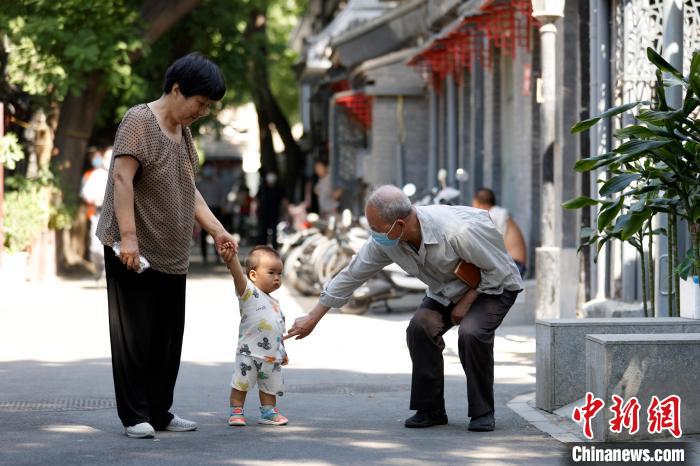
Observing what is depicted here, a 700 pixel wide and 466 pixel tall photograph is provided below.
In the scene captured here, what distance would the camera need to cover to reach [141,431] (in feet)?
26.3

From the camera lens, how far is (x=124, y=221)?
26.0 ft

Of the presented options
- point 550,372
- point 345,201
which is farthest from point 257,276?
point 345,201

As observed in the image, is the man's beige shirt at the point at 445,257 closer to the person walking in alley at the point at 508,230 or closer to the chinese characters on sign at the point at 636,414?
the chinese characters on sign at the point at 636,414

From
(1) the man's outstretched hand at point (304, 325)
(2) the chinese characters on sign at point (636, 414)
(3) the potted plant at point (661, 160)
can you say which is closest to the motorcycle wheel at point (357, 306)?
(3) the potted plant at point (661, 160)

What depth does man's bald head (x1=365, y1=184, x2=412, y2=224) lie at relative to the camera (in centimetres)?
816

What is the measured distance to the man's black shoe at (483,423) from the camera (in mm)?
8367

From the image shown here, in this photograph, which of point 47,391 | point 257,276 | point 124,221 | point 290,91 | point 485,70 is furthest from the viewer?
point 290,91

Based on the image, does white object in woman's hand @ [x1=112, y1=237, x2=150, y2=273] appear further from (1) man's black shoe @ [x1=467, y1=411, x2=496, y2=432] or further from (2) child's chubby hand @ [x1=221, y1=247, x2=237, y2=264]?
(1) man's black shoe @ [x1=467, y1=411, x2=496, y2=432]

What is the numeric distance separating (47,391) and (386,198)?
3.32 m

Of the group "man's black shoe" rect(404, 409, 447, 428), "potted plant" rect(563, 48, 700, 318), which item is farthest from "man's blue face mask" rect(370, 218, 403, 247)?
"potted plant" rect(563, 48, 700, 318)

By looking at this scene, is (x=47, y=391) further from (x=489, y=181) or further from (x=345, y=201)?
(x=345, y=201)

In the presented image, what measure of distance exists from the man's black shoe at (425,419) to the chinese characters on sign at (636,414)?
113cm

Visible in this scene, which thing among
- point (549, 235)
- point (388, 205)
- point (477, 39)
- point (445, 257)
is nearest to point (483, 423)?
point (445, 257)

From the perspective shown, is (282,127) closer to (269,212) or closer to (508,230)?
(269,212)
